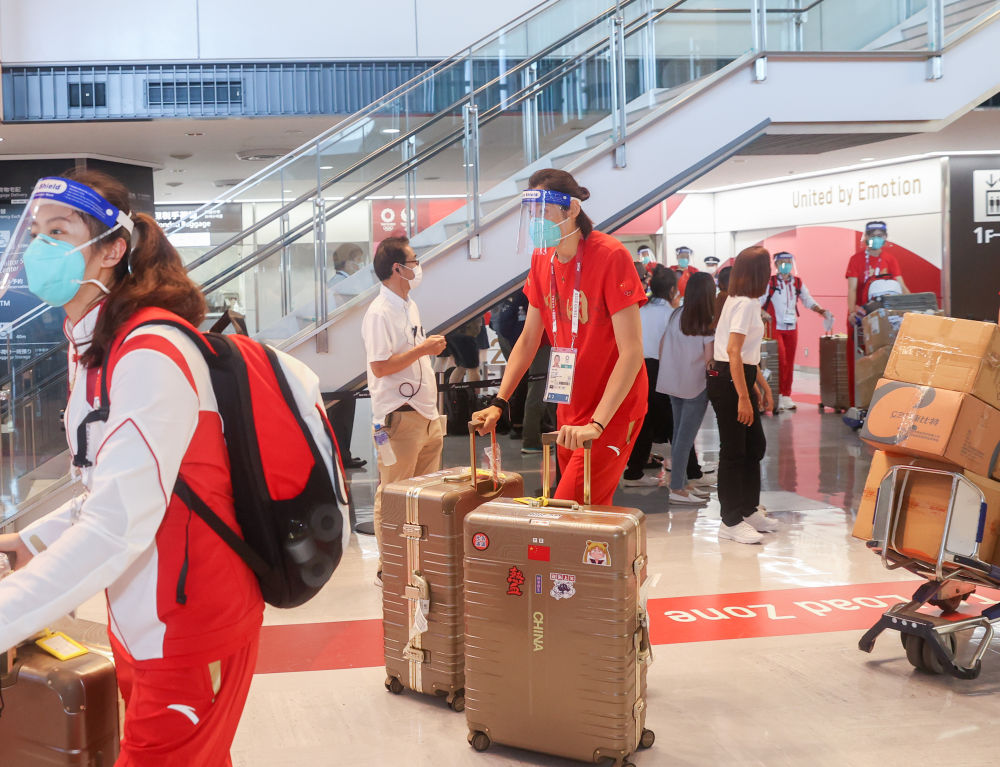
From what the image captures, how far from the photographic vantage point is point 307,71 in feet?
33.9

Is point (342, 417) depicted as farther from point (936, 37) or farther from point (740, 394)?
point (936, 37)

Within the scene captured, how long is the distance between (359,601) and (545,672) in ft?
6.45

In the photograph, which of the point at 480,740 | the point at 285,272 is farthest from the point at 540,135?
the point at 480,740

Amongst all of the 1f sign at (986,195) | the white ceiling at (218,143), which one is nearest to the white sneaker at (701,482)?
the white ceiling at (218,143)

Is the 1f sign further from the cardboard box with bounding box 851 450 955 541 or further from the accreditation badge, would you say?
the accreditation badge

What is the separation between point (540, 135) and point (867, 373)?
14.9 feet

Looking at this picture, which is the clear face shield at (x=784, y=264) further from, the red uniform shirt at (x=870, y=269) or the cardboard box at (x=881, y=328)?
the cardboard box at (x=881, y=328)

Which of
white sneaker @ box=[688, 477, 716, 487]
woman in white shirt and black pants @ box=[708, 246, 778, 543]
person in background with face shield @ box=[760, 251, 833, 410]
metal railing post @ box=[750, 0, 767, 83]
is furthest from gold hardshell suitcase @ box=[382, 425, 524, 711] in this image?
person in background with face shield @ box=[760, 251, 833, 410]

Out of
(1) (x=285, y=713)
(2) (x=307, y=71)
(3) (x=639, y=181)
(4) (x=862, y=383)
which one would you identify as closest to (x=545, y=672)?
(1) (x=285, y=713)

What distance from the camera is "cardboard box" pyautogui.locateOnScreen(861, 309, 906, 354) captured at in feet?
30.7

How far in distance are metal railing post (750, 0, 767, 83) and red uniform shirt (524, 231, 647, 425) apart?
12.1 ft

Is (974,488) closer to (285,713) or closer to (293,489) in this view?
(285,713)

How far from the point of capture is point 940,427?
3.50 m

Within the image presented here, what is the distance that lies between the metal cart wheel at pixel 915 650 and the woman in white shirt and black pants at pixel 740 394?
1.91m
